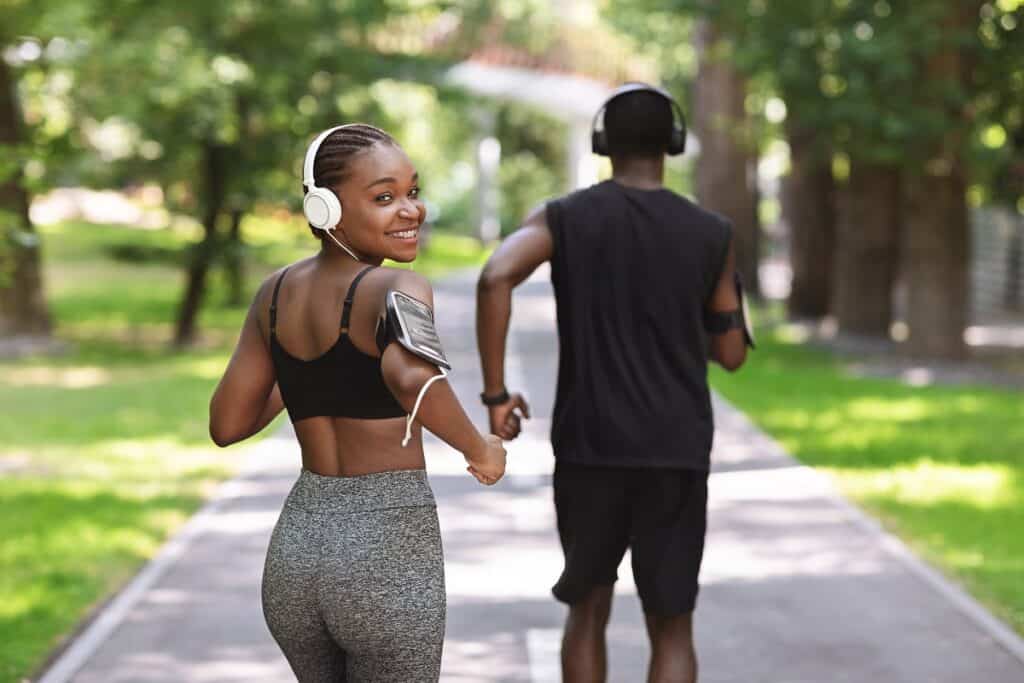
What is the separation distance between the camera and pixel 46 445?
13.6 meters

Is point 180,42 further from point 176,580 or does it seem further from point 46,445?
point 176,580

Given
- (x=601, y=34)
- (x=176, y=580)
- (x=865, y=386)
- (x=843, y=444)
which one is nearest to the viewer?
(x=176, y=580)

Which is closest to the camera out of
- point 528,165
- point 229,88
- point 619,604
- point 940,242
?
point 619,604

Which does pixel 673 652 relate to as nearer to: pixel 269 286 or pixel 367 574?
pixel 367 574

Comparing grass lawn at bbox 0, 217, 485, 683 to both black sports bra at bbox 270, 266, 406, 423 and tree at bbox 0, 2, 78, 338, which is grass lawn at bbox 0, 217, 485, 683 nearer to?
tree at bbox 0, 2, 78, 338

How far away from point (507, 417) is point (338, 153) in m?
1.54

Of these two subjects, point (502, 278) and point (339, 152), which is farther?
point (502, 278)

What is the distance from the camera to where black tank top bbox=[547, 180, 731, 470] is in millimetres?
4785

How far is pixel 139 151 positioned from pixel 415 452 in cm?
1855

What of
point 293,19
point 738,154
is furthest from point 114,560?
point 738,154

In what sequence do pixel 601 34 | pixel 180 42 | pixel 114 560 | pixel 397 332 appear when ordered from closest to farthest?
pixel 397 332 → pixel 114 560 → pixel 180 42 → pixel 601 34

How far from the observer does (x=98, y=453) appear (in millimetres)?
13133

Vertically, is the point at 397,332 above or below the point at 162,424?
above

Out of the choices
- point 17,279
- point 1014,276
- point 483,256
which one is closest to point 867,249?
point 483,256
